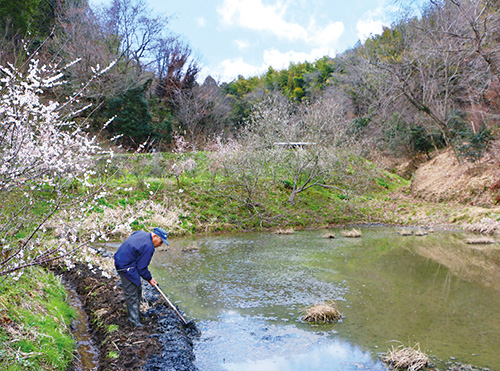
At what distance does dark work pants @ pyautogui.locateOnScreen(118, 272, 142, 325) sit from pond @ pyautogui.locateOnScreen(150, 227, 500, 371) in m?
1.06

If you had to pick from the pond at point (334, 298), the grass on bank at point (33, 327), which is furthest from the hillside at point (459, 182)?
the grass on bank at point (33, 327)

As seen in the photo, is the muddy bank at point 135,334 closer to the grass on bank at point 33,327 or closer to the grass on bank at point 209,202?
the grass on bank at point 33,327

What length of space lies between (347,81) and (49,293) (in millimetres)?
38467

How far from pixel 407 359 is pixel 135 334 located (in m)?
3.75

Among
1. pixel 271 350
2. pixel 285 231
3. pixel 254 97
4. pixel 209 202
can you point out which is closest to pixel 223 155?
pixel 209 202

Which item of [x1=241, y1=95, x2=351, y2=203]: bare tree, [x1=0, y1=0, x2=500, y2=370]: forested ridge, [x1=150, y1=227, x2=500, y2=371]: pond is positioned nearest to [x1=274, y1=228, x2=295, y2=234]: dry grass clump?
[x1=0, y1=0, x2=500, y2=370]: forested ridge

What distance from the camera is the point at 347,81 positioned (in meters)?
40.0

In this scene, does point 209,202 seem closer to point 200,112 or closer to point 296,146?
point 296,146

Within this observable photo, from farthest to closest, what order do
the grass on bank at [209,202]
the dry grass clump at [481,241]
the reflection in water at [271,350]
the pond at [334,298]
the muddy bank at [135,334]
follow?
the grass on bank at [209,202] < the dry grass clump at [481,241] < the pond at [334,298] < the reflection in water at [271,350] < the muddy bank at [135,334]

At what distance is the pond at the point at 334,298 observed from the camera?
558 centimetres

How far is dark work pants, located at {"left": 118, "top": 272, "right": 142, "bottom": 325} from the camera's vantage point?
577 centimetres

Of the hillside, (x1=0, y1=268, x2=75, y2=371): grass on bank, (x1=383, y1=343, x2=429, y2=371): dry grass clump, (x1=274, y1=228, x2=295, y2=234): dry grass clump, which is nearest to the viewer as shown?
(x1=0, y1=268, x2=75, y2=371): grass on bank

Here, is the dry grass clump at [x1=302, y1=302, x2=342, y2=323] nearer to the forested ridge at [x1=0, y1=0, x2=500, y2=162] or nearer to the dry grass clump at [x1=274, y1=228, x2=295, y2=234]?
the dry grass clump at [x1=274, y1=228, x2=295, y2=234]

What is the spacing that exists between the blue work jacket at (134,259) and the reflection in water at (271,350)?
4.65 feet
